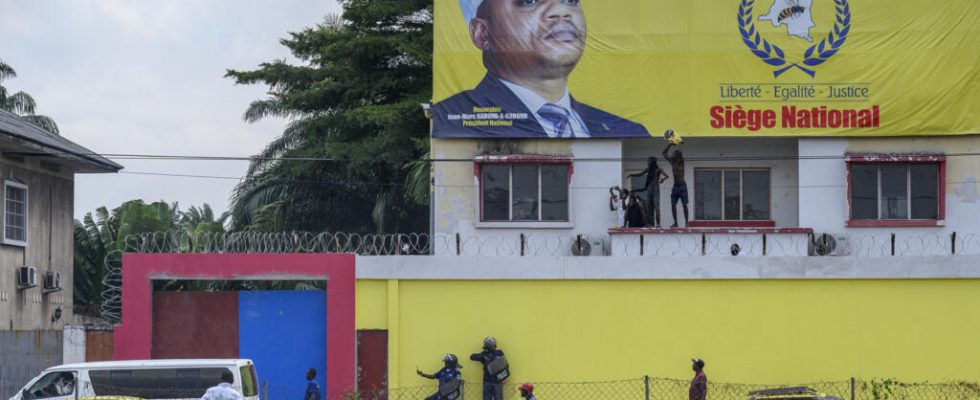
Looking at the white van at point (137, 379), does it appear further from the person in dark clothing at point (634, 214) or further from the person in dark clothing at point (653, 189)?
the person in dark clothing at point (653, 189)

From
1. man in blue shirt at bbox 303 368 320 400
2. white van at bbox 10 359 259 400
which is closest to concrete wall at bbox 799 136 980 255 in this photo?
man in blue shirt at bbox 303 368 320 400

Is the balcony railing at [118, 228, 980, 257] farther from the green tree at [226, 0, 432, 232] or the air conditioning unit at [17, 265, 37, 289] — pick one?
the green tree at [226, 0, 432, 232]

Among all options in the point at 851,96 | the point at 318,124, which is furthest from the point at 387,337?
the point at 318,124

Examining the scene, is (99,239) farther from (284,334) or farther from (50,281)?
(284,334)

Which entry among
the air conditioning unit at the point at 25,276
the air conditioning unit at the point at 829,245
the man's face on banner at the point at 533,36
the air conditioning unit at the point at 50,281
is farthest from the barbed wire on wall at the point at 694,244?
the man's face on banner at the point at 533,36

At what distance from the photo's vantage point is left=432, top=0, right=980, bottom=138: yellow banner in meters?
28.8

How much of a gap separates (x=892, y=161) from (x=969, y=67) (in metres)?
2.32

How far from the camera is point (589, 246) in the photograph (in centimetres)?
2855

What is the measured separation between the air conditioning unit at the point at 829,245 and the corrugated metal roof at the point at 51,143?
14840 mm

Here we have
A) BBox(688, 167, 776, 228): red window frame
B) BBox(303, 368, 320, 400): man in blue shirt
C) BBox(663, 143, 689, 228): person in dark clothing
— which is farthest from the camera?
BBox(688, 167, 776, 228): red window frame

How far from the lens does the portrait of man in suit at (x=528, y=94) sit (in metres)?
29.0

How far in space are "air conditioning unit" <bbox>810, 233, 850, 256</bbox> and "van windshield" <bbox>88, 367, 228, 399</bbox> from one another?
1219 centimetres

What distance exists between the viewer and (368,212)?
136 ft

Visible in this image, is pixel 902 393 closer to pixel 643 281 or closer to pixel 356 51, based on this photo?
pixel 643 281
